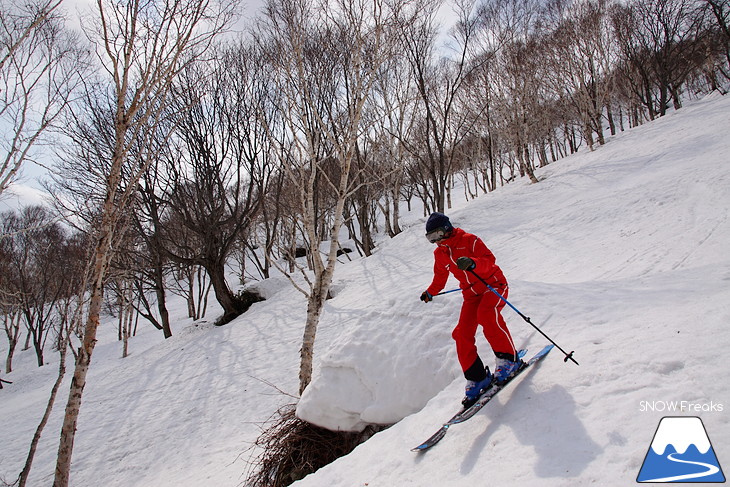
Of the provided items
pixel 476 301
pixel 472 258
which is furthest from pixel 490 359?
pixel 472 258

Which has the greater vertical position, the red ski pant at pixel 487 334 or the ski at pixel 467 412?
the red ski pant at pixel 487 334

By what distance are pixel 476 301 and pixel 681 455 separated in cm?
169

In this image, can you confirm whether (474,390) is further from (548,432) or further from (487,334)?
(548,432)

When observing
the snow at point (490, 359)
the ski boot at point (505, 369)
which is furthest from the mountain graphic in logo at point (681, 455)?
the ski boot at point (505, 369)

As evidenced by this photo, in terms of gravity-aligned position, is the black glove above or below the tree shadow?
above

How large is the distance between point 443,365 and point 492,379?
0.73 metres

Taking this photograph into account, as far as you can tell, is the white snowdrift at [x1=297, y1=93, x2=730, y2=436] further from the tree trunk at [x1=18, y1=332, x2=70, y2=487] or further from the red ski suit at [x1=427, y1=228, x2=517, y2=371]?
the tree trunk at [x1=18, y1=332, x2=70, y2=487]

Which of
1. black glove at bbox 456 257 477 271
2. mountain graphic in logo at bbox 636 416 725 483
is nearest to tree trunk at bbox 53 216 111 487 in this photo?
black glove at bbox 456 257 477 271

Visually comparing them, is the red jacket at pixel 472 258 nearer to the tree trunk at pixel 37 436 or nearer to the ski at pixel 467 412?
the ski at pixel 467 412

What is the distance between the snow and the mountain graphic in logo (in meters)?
0.05

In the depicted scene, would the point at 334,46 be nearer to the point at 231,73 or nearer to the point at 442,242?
the point at 231,73

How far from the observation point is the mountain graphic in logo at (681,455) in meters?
1.65

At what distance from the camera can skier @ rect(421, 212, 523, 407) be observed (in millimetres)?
2994

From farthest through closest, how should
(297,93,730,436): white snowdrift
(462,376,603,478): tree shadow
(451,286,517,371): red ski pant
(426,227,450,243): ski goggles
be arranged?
(297,93,730,436): white snowdrift → (426,227,450,243): ski goggles → (451,286,517,371): red ski pant → (462,376,603,478): tree shadow
